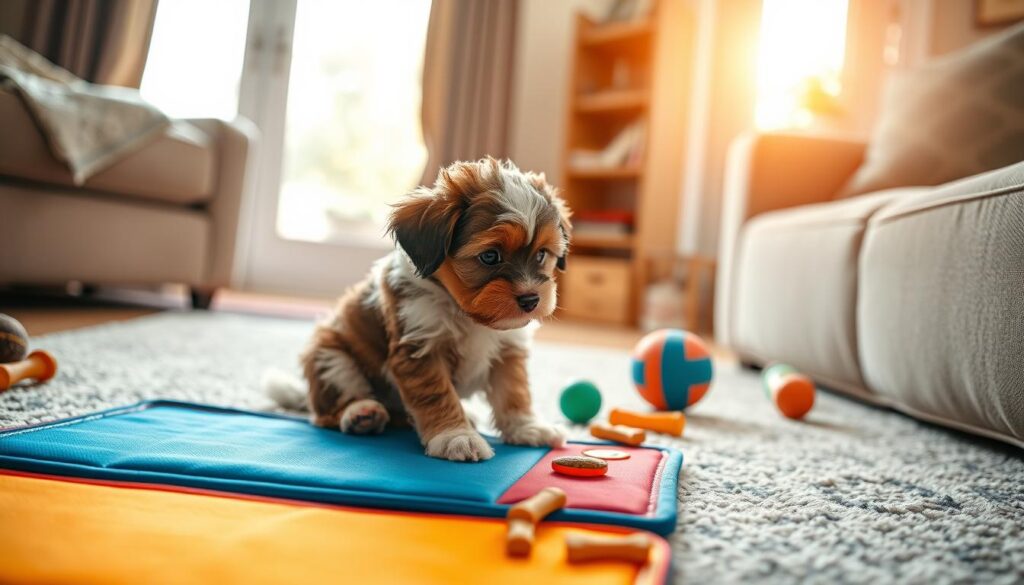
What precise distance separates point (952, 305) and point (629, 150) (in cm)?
437

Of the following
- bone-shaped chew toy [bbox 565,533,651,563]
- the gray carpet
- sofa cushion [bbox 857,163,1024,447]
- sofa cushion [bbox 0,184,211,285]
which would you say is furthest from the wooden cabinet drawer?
bone-shaped chew toy [bbox 565,533,651,563]

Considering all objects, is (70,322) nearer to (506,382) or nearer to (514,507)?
(506,382)

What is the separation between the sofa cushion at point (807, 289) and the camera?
2.23 m

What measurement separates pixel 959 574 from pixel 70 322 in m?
3.23

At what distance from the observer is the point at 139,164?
339 cm

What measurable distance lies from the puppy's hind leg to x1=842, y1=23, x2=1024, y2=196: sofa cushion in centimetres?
240

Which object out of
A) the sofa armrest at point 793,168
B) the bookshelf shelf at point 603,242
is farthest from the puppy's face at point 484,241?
the bookshelf shelf at point 603,242

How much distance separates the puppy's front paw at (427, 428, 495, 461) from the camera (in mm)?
1305

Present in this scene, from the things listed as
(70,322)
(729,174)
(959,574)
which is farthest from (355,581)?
(729,174)

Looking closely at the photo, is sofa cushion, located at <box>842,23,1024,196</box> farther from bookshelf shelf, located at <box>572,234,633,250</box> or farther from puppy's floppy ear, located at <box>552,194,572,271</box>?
bookshelf shelf, located at <box>572,234,633,250</box>

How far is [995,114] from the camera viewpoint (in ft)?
8.55

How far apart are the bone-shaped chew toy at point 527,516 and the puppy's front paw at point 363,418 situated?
0.54 m

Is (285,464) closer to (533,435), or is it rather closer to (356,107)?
(533,435)

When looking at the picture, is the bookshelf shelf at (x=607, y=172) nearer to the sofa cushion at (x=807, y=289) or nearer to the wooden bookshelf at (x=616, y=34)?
the wooden bookshelf at (x=616, y=34)
